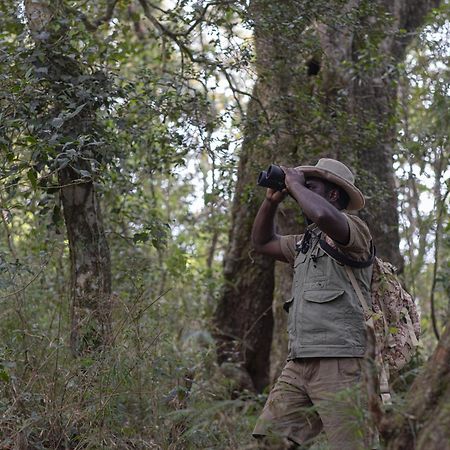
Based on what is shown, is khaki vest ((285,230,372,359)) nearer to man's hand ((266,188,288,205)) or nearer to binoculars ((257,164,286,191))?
binoculars ((257,164,286,191))

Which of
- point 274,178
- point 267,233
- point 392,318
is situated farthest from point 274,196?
point 392,318

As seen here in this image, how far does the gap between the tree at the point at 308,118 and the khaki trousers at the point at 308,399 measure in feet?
9.73

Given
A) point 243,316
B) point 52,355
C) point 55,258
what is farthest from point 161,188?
point 52,355

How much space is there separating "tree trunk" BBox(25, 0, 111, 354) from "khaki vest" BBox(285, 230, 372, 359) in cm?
147

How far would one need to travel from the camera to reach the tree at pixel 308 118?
24.0ft

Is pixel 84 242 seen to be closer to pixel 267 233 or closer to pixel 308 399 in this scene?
pixel 267 233

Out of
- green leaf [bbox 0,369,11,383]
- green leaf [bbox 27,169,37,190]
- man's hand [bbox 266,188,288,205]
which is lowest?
green leaf [bbox 0,369,11,383]

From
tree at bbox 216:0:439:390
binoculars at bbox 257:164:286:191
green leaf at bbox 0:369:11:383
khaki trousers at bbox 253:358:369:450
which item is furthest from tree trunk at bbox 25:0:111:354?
tree at bbox 216:0:439:390

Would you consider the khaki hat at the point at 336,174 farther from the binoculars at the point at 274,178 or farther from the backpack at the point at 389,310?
the backpack at the point at 389,310

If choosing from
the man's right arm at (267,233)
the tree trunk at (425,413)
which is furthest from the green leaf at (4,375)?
the tree trunk at (425,413)

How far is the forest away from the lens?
5379 mm

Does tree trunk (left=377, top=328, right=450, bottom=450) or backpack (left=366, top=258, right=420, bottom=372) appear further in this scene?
backpack (left=366, top=258, right=420, bottom=372)

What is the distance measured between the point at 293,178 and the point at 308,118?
9.30 ft

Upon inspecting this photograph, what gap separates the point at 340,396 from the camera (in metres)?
3.25
